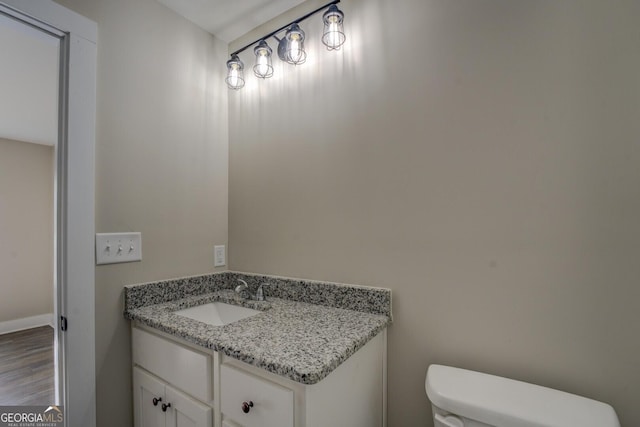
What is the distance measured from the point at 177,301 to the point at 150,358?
281mm

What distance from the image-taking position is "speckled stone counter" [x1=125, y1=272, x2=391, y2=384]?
0.80 meters

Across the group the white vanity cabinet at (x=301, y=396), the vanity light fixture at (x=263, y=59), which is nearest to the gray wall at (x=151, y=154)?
the vanity light fixture at (x=263, y=59)

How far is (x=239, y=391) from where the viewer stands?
34.3 inches

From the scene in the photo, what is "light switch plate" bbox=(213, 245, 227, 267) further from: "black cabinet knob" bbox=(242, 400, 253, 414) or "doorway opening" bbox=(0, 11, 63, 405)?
"doorway opening" bbox=(0, 11, 63, 405)

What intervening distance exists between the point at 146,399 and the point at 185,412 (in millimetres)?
299

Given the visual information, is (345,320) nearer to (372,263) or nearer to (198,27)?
(372,263)

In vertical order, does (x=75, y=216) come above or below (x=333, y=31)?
below

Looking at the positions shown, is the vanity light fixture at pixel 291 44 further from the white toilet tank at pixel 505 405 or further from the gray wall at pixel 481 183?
the white toilet tank at pixel 505 405

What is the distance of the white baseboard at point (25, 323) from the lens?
3.41 meters

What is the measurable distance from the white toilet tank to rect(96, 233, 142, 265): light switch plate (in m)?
1.27

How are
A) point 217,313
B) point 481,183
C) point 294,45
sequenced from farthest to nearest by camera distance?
point 217,313 → point 294,45 → point 481,183

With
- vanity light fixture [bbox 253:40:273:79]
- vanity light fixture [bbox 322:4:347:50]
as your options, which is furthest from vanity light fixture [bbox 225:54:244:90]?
vanity light fixture [bbox 322:4:347:50]

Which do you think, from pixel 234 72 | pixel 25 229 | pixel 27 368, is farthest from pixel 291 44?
pixel 25 229

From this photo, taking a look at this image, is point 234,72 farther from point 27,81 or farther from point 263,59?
point 27,81
